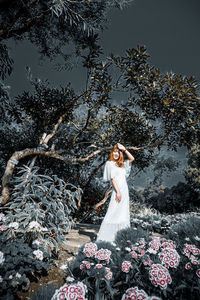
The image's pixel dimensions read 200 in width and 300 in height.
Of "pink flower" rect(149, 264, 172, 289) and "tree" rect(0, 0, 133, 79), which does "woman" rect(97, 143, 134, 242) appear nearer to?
"pink flower" rect(149, 264, 172, 289)

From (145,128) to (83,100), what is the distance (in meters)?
2.89

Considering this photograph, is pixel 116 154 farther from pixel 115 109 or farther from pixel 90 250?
pixel 115 109

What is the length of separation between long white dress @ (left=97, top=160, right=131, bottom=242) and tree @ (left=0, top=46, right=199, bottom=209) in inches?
49.6

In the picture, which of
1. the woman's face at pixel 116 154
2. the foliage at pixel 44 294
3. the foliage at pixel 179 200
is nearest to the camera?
the foliage at pixel 44 294

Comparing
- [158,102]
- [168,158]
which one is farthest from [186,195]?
[168,158]

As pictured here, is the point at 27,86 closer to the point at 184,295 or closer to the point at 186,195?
the point at 184,295

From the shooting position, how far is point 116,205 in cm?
351

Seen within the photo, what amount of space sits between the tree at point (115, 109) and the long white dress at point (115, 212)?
1.26 m

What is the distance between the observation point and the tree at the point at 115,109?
4355 millimetres

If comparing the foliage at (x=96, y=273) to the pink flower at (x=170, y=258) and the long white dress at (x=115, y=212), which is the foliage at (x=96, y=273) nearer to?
the pink flower at (x=170, y=258)

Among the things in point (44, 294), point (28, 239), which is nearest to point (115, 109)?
point (28, 239)

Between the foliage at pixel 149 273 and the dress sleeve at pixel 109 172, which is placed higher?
the dress sleeve at pixel 109 172

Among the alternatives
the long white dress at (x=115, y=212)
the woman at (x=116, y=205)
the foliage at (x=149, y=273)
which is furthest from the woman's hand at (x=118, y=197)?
the foliage at (x=149, y=273)

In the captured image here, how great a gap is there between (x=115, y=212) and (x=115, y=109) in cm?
406
